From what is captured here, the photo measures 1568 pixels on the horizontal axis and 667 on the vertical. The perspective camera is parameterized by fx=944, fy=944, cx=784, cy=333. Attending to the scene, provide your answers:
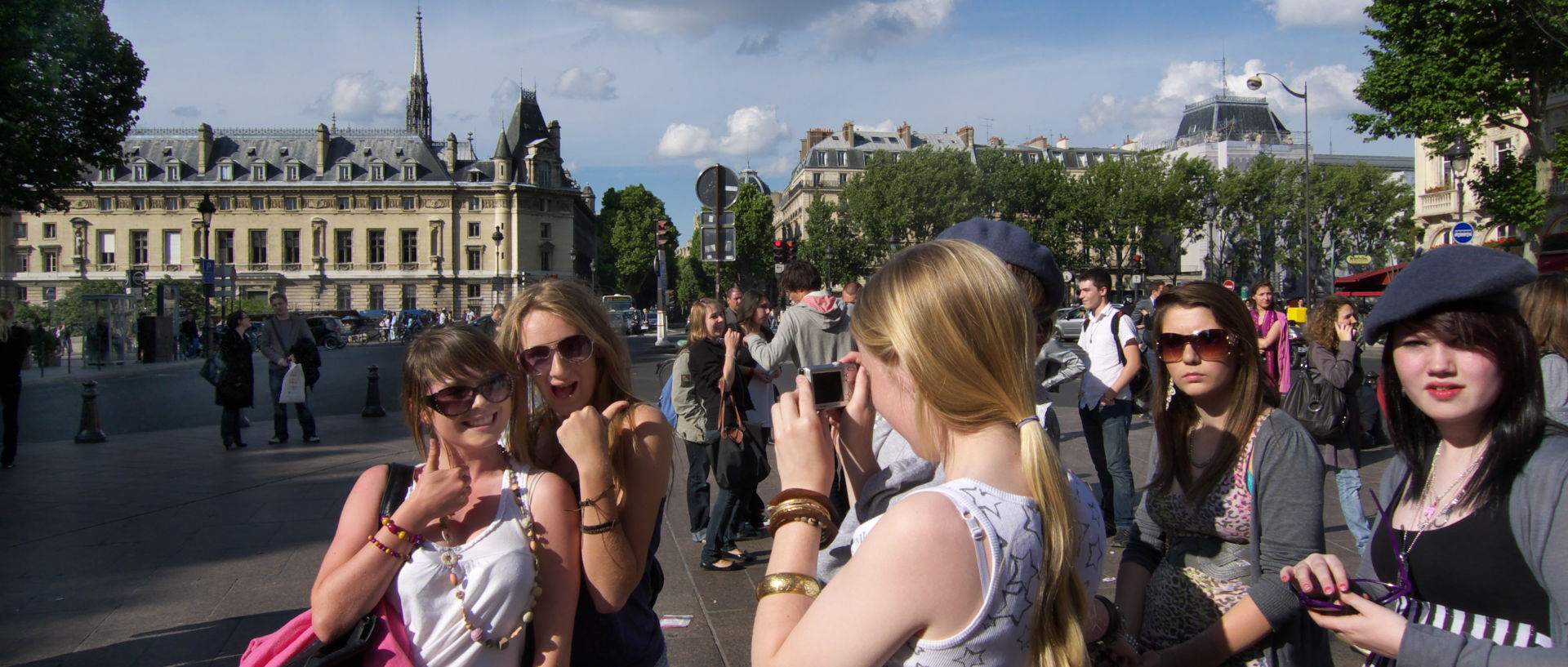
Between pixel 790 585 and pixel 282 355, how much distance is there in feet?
38.2

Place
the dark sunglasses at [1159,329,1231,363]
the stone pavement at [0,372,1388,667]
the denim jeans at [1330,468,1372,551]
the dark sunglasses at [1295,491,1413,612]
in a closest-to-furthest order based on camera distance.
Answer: the dark sunglasses at [1295,491,1413,612] → the dark sunglasses at [1159,329,1231,363] → the stone pavement at [0,372,1388,667] → the denim jeans at [1330,468,1372,551]

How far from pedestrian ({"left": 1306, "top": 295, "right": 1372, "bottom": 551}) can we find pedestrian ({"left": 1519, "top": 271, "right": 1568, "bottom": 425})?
1748 millimetres

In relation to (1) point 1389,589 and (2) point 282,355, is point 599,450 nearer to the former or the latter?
(1) point 1389,589

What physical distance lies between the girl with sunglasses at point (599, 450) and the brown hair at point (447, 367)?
0.33 feet

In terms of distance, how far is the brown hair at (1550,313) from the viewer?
118 inches

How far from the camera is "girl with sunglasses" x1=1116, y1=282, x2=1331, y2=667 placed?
209 centimetres

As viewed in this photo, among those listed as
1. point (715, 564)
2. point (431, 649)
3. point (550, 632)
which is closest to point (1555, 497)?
point (550, 632)

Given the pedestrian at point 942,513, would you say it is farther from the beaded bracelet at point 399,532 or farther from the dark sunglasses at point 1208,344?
the dark sunglasses at point 1208,344

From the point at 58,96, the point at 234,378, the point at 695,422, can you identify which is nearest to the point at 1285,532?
the point at 695,422

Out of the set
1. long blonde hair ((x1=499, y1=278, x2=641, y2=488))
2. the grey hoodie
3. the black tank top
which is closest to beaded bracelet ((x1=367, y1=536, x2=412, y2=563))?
long blonde hair ((x1=499, y1=278, x2=641, y2=488))

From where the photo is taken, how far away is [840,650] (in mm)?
1224

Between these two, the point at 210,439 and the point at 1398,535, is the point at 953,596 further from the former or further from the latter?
the point at 210,439

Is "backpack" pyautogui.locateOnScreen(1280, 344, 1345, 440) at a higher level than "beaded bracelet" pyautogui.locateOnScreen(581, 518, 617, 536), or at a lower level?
lower

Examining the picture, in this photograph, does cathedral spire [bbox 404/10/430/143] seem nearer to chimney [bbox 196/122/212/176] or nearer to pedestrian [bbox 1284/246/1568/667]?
chimney [bbox 196/122/212/176]
